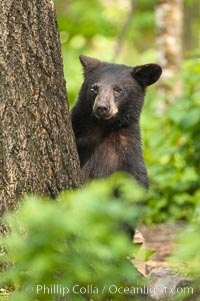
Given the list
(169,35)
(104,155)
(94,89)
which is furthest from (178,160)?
(169,35)

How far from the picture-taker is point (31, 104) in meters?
4.86

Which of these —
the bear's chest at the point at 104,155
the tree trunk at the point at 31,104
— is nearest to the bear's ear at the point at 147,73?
the bear's chest at the point at 104,155

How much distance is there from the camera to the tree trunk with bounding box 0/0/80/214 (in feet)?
15.6

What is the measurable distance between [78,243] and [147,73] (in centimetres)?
379

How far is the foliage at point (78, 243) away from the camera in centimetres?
291

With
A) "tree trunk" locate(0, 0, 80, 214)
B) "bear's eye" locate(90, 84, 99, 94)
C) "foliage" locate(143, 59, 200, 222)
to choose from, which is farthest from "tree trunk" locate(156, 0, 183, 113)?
"tree trunk" locate(0, 0, 80, 214)

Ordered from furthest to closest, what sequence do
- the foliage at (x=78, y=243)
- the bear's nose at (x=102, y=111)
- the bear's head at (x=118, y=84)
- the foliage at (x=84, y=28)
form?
the foliage at (x=84, y=28) < the bear's head at (x=118, y=84) < the bear's nose at (x=102, y=111) < the foliage at (x=78, y=243)

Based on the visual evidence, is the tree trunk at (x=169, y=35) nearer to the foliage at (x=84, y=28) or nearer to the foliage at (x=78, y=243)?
the foliage at (x=84, y=28)

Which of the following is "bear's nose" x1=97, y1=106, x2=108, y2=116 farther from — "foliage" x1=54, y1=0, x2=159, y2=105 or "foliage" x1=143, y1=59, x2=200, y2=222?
"foliage" x1=54, y1=0, x2=159, y2=105

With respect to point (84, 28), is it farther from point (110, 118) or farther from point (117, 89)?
point (110, 118)

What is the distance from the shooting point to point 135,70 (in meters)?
6.90

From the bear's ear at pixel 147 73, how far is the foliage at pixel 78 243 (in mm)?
3792

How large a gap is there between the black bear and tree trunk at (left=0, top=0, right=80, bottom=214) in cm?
129

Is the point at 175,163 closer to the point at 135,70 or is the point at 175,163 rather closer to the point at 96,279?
the point at 135,70
